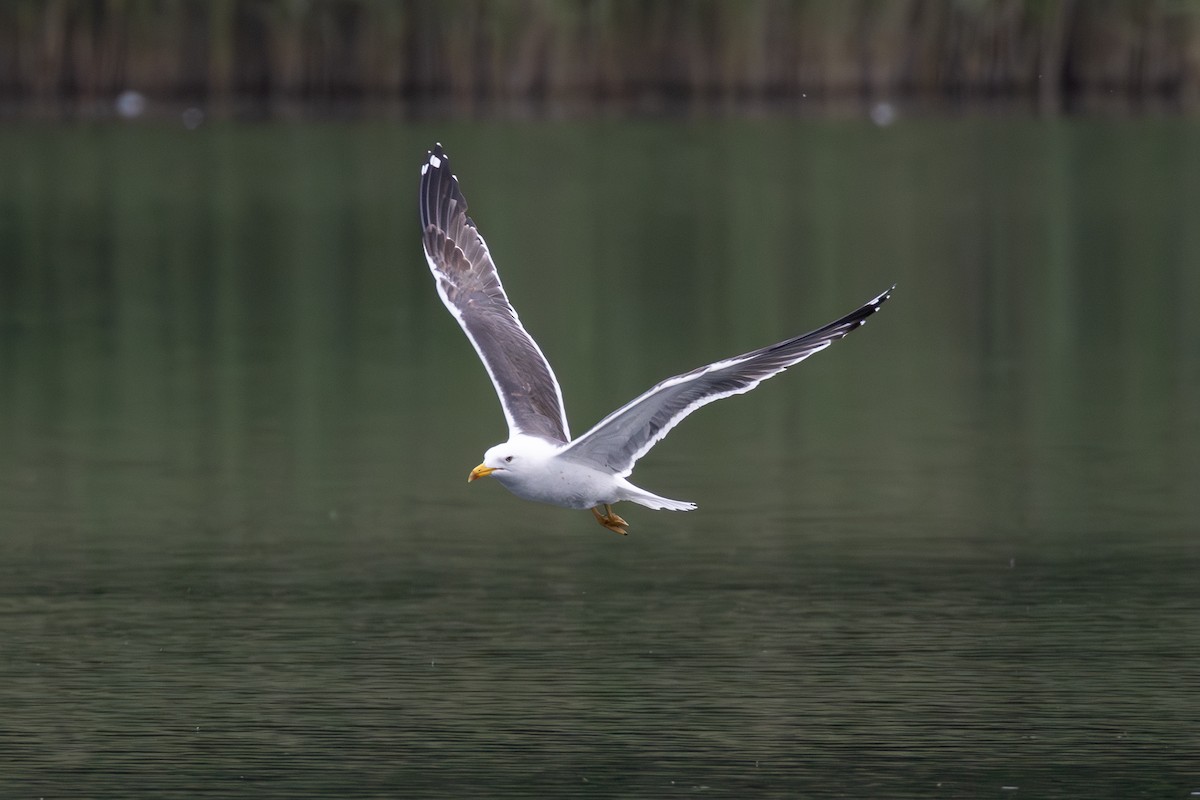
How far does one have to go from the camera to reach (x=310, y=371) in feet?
73.7

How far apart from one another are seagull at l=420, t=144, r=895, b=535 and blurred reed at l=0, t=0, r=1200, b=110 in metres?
27.3

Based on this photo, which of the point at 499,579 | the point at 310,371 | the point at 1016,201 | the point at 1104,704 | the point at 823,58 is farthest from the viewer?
the point at 823,58

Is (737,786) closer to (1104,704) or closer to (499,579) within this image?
(1104,704)

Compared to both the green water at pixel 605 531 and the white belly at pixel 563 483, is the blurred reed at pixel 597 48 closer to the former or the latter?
the green water at pixel 605 531

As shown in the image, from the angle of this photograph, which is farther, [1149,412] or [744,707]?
[1149,412]

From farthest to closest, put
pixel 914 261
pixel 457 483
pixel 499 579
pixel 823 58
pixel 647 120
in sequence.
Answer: pixel 647 120
pixel 823 58
pixel 914 261
pixel 457 483
pixel 499 579

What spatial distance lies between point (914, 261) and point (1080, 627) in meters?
18.0

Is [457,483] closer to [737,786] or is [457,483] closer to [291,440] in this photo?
[291,440]

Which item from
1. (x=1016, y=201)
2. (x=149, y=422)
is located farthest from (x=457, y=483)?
(x=1016, y=201)

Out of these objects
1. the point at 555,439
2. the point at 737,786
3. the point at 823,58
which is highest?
the point at 823,58

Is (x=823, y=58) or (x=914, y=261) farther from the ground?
(x=823, y=58)

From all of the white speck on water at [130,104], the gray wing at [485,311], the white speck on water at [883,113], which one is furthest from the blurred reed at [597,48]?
the gray wing at [485,311]

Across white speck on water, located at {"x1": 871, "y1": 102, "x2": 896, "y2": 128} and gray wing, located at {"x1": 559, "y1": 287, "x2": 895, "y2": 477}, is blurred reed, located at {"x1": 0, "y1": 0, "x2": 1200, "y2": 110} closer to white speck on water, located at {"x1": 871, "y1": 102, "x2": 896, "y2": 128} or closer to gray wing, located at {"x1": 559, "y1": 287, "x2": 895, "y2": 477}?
white speck on water, located at {"x1": 871, "y1": 102, "x2": 896, "y2": 128}

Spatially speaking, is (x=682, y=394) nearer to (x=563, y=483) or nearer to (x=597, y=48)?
(x=563, y=483)
